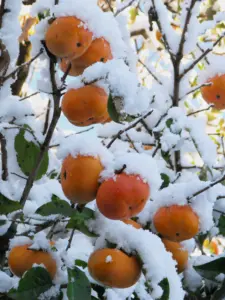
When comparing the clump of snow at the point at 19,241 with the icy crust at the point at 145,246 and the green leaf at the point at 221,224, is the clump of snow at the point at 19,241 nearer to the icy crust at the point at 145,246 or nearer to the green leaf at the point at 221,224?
the icy crust at the point at 145,246

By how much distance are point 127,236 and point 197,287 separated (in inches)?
18.3

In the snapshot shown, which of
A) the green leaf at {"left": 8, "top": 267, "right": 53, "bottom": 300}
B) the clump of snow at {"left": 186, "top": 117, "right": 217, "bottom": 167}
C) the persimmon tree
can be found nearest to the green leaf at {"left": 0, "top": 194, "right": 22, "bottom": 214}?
the persimmon tree

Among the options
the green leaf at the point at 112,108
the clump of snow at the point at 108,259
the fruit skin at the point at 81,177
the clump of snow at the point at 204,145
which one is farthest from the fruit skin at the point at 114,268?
the clump of snow at the point at 204,145

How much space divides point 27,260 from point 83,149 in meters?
0.26

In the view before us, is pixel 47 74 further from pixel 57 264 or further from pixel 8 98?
pixel 57 264

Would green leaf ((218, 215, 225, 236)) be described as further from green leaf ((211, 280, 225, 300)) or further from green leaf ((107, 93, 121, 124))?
green leaf ((107, 93, 121, 124))

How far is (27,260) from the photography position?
0.99 metres

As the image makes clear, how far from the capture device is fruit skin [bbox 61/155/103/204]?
86 centimetres

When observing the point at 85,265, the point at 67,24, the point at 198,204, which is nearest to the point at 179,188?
the point at 198,204

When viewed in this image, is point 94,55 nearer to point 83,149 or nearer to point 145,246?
point 83,149

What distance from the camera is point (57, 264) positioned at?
102 centimetres

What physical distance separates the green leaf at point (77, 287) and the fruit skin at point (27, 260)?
0.23ft

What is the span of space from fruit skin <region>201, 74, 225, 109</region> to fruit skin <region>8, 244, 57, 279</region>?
95 centimetres

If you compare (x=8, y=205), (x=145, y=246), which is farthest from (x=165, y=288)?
(x=8, y=205)
